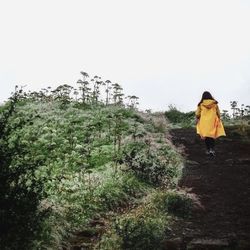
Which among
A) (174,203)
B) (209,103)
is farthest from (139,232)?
(209,103)

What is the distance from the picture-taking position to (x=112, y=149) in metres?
16.7

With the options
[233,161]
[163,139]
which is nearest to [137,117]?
[163,139]

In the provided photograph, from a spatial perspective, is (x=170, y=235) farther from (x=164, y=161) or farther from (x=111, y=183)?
(x=164, y=161)

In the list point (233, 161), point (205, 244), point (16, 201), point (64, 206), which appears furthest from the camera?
point (233, 161)

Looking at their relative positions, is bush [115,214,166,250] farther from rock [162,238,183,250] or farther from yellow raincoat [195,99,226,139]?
yellow raincoat [195,99,226,139]

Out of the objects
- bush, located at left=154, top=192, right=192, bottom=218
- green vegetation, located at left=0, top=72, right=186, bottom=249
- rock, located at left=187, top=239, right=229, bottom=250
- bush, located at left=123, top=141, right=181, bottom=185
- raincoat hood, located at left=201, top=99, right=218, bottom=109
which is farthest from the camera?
raincoat hood, located at left=201, top=99, right=218, bottom=109

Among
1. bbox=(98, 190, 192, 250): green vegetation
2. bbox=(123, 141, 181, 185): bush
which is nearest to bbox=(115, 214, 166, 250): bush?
bbox=(98, 190, 192, 250): green vegetation

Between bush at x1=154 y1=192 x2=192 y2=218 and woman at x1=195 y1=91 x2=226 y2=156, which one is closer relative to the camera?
bush at x1=154 y1=192 x2=192 y2=218

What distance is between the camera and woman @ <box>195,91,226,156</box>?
19344mm

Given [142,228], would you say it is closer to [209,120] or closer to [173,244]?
[173,244]

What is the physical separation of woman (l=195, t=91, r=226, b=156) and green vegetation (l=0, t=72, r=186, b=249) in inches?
59.0

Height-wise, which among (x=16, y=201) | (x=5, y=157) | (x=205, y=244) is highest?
(x=5, y=157)

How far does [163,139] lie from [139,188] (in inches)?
273

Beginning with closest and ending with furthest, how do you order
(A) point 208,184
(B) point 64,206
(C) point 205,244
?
(C) point 205,244, (B) point 64,206, (A) point 208,184
